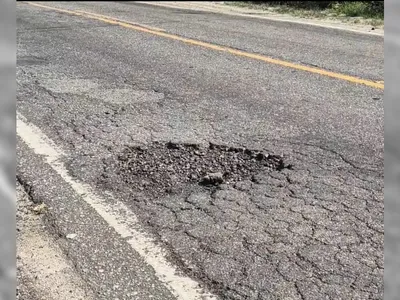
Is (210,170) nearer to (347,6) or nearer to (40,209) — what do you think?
(40,209)

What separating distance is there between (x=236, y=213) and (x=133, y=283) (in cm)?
83

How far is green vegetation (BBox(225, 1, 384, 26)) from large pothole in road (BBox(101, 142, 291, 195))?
815 centimetres

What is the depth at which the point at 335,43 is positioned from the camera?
885cm

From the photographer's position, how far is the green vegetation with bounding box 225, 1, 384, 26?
12.4m

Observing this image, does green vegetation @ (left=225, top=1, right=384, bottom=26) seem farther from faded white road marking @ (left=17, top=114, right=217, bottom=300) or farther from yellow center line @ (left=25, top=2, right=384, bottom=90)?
faded white road marking @ (left=17, top=114, right=217, bottom=300)

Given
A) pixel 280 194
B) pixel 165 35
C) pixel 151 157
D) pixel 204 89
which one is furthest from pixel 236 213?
pixel 165 35

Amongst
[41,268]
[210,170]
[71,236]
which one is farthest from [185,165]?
[41,268]

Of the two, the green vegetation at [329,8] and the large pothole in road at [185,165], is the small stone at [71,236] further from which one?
the green vegetation at [329,8]

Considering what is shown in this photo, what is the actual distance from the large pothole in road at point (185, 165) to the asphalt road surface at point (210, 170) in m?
0.01

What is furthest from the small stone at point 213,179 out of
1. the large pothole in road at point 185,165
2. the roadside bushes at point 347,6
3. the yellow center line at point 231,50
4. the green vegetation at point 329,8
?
the roadside bushes at point 347,6

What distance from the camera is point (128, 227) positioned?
2.96m

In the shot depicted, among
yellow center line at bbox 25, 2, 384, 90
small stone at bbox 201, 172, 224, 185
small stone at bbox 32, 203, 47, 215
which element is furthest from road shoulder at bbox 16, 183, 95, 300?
yellow center line at bbox 25, 2, 384, 90
